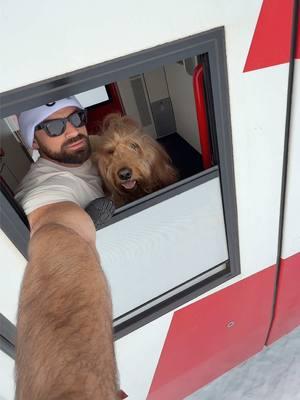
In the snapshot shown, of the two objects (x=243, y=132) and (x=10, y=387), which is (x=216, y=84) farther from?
(x=10, y=387)

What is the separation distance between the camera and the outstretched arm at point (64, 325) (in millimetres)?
469

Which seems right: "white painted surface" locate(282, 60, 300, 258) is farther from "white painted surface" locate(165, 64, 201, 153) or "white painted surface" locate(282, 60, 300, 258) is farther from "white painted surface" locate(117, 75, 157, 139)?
"white painted surface" locate(117, 75, 157, 139)

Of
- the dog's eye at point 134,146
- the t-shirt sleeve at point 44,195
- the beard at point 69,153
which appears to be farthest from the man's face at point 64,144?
the dog's eye at point 134,146

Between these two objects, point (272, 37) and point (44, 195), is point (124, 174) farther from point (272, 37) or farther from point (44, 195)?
point (272, 37)

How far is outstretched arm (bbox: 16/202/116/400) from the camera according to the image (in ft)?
1.54

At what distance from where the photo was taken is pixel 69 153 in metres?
1.05

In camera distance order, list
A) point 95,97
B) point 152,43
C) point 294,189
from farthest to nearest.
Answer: point 95,97
point 294,189
point 152,43

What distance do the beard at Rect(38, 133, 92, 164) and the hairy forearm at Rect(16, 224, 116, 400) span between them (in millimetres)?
431

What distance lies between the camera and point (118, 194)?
1201 millimetres

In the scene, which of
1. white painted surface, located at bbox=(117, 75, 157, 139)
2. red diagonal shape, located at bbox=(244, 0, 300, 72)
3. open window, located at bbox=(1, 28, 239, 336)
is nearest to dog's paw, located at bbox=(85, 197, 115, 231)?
open window, located at bbox=(1, 28, 239, 336)

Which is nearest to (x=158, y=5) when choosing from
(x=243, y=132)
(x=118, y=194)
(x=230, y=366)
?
(x=243, y=132)

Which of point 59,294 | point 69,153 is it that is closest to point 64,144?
point 69,153

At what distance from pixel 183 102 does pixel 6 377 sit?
159 cm

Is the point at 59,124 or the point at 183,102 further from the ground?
the point at 59,124
